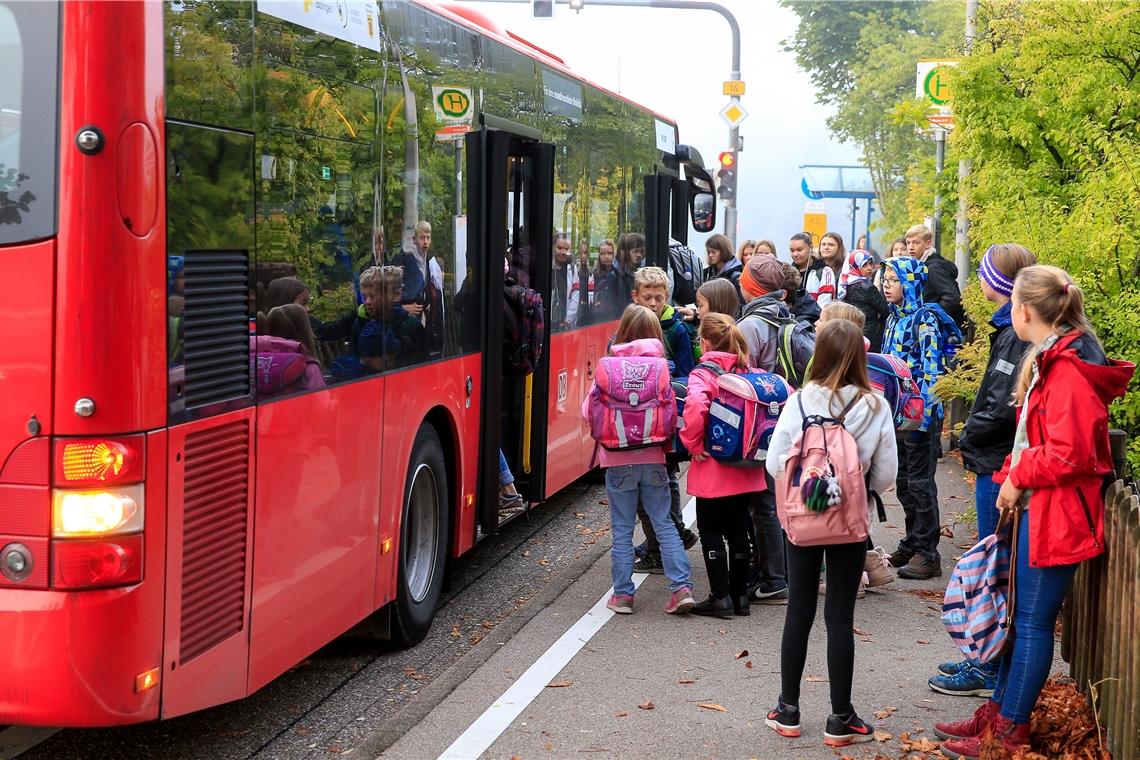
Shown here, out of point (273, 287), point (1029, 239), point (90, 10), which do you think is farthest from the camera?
point (1029, 239)

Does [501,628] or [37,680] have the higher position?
[37,680]

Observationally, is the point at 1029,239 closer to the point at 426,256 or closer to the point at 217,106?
the point at 426,256

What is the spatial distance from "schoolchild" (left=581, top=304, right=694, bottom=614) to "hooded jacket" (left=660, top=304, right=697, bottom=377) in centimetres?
86

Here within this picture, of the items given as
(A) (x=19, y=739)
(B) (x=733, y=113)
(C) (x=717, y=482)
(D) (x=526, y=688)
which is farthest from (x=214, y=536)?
(B) (x=733, y=113)

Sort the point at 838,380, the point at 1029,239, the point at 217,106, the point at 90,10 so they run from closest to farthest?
the point at 90,10, the point at 217,106, the point at 838,380, the point at 1029,239

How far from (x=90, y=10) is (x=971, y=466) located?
169 inches

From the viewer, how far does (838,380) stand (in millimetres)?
5879

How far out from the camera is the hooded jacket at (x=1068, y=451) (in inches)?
201

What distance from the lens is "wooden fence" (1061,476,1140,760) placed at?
16.4 feet

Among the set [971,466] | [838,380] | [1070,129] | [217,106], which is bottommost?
[971,466]

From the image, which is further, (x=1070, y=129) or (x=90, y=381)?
(x=1070, y=129)

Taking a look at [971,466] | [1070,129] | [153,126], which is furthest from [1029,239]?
[153,126]

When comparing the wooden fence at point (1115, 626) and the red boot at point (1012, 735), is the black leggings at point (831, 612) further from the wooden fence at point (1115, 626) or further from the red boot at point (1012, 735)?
the wooden fence at point (1115, 626)

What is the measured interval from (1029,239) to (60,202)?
6270 millimetres
